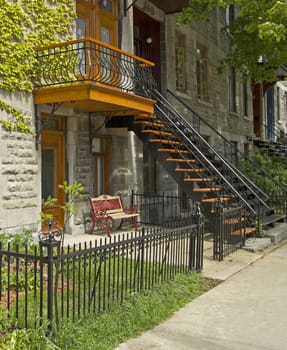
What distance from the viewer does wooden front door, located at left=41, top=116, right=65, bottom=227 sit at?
31.4ft

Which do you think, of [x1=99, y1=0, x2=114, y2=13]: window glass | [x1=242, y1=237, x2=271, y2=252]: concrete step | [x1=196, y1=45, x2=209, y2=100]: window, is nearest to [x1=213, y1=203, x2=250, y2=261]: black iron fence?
[x1=242, y1=237, x2=271, y2=252]: concrete step

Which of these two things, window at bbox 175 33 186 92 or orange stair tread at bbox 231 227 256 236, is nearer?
orange stair tread at bbox 231 227 256 236

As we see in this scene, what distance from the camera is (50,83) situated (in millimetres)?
8977

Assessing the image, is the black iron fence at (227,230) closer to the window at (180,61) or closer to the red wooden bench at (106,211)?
the red wooden bench at (106,211)

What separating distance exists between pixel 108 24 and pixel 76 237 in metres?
5.54

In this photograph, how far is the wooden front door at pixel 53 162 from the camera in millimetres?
9586

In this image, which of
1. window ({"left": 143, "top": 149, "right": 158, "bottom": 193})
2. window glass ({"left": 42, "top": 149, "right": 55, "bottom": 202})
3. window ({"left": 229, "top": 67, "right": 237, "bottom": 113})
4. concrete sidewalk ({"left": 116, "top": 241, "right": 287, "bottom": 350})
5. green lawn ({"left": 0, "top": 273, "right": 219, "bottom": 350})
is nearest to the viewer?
green lawn ({"left": 0, "top": 273, "right": 219, "bottom": 350})

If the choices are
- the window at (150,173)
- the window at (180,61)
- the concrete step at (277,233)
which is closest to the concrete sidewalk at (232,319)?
the concrete step at (277,233)

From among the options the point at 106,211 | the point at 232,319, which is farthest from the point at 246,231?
the point at 232,319

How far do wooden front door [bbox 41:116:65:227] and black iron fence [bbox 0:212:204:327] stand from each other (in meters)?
3.56

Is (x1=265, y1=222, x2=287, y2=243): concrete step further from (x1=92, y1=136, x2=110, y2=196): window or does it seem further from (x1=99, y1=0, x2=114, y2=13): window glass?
(x1=99, y1=0, x2=114, y2=13): window glass

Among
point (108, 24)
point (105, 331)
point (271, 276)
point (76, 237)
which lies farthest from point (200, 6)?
point (105, 331)

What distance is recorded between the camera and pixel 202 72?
1736cm

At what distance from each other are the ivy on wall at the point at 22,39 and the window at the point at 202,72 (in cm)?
844
